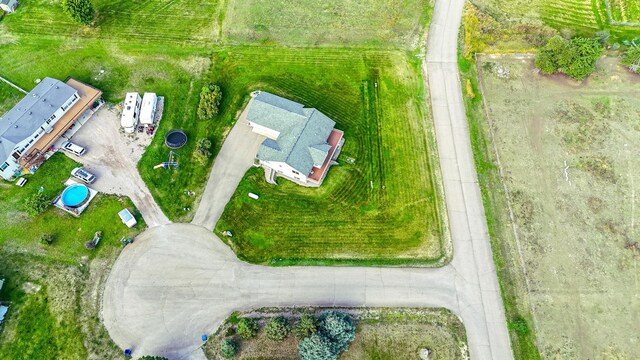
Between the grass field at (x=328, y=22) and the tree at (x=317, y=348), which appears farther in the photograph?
the grass field at (x=328, y=22)

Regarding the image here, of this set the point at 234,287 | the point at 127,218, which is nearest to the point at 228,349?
the point at 234,287

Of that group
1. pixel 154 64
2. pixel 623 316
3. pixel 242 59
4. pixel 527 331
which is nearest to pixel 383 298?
pixel 527 331

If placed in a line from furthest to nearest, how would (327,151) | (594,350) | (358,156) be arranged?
(358,156), (327,151), (594,350)

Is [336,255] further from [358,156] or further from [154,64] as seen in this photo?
[154,64]

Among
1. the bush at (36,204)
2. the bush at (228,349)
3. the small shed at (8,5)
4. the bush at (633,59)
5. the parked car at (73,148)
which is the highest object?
the small shed at (8,5)

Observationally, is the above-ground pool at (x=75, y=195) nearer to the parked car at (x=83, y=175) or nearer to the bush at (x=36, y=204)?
the parked car at (x=83, y=175)

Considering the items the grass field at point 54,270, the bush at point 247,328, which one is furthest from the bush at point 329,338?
the grass field at point 54,270

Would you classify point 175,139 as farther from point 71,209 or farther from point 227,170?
point 71,209
